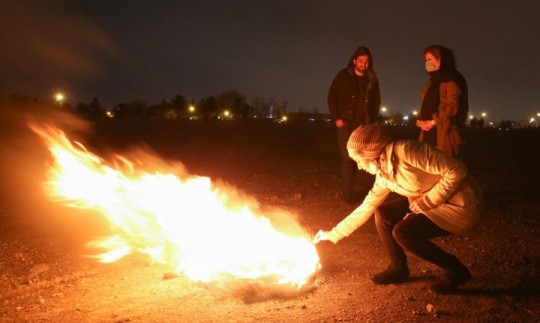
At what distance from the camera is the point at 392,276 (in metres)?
4.26

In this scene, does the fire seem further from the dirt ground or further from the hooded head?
the hooded head

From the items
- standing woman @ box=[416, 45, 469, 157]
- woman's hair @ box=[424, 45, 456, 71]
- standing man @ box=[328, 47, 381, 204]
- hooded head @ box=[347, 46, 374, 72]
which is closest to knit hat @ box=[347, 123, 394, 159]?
standing woman @ box=[416, 45, 469, 157]

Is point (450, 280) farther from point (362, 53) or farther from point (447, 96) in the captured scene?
point (362, 53)

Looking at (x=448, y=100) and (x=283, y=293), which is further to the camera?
(x=448, y=100)

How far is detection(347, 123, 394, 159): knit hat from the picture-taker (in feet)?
12.0

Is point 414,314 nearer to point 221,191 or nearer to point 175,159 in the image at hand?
point 221,191

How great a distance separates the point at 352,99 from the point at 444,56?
195 centimetres

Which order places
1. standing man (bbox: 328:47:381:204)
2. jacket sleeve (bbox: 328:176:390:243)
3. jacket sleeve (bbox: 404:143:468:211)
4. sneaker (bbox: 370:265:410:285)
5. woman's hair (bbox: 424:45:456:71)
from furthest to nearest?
standing man (bbox: 328:47:381:204)
woman's hair (bbox: 424:45:456:71)
sneaker (bbox: 370:265:410:285)
jacket sleeve (bbox: 328:176:390:243)
jacket sleeve (bbox: 404:143:468:211)

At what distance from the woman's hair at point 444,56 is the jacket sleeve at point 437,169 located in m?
2.26

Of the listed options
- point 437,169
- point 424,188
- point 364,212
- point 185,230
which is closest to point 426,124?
point 364,212

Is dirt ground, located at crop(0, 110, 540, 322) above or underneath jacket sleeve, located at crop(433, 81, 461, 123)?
underneath

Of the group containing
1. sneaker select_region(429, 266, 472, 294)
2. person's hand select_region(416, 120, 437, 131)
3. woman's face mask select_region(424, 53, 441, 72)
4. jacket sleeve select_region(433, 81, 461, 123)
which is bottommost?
sneaker select_region(429, 266, 472, 294)

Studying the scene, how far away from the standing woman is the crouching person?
5.97 feet

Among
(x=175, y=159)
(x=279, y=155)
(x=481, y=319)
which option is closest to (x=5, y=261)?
(x=481, y=319)
